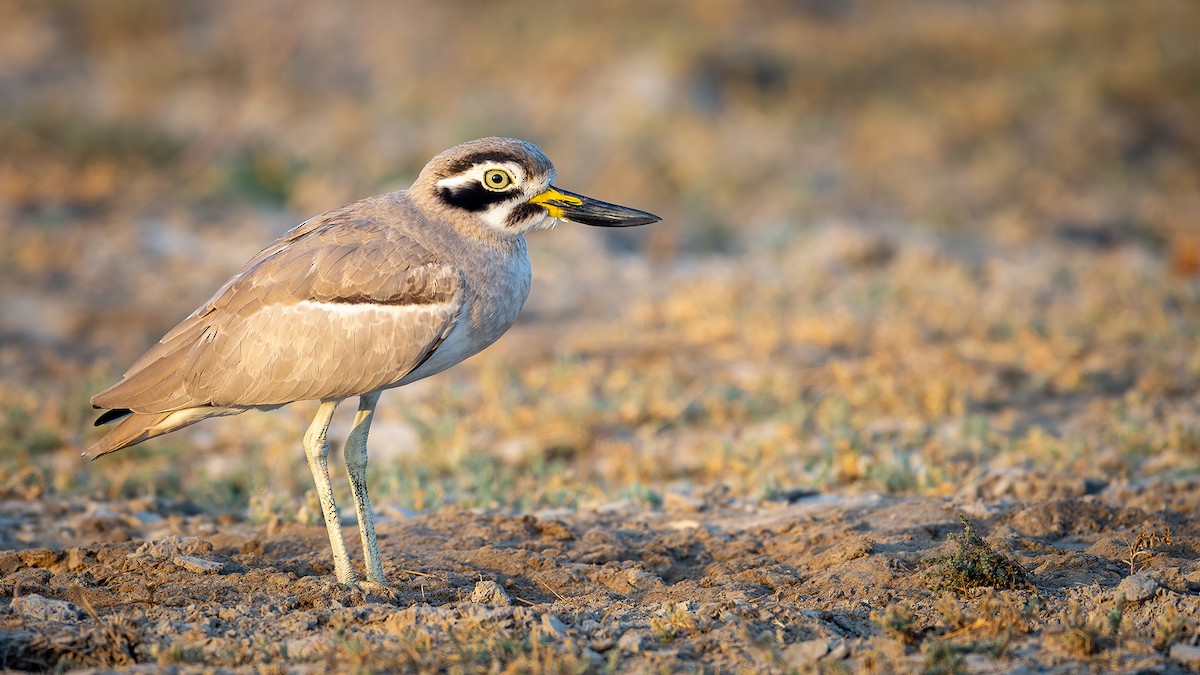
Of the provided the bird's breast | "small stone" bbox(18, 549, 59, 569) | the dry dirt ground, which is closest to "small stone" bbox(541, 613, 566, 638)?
the dry dirt ground

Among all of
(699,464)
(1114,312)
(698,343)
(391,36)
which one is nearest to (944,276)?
(1114,312)

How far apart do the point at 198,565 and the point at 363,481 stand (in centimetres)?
79

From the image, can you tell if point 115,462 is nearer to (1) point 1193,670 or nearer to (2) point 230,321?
(2) point 230,321

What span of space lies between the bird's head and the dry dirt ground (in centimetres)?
157

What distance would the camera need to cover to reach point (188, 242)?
38.2 ft

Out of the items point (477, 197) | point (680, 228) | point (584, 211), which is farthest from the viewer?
point (680, 228)

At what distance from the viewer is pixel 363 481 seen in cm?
538

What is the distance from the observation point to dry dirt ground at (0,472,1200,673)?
14.0 feet

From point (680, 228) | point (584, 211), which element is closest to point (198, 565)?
point (584, 211)

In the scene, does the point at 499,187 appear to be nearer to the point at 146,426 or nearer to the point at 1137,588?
the point at 146,426

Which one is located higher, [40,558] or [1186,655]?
[40,558]

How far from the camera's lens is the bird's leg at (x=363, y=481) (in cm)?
516

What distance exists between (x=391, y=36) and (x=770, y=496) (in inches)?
487

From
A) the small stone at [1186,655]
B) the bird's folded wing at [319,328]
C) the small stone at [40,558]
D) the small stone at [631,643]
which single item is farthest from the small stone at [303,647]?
the small stone at [1186,655]
